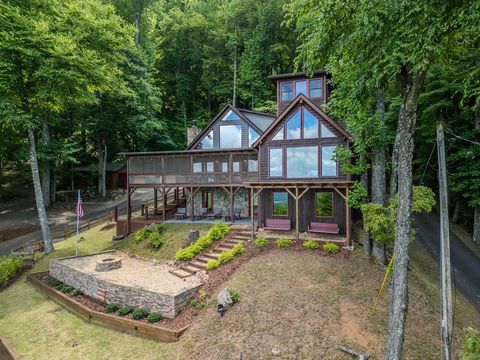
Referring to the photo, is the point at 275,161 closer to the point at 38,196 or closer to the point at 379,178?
the point at 379,178

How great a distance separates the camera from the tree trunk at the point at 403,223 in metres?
6.68

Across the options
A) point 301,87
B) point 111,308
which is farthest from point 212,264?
point 301,87

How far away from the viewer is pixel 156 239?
17.8m

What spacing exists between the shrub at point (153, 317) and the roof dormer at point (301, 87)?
14.0 meters

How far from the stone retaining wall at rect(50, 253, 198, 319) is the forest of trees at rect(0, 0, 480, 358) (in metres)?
7.37

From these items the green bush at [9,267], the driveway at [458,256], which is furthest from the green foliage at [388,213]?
the green bush at [9,267]

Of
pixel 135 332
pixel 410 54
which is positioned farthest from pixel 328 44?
pixel 135 332

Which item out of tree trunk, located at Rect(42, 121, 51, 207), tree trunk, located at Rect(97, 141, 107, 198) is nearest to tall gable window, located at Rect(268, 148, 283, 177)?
tree trunk, located at Rect(42, 121, 51, 207)

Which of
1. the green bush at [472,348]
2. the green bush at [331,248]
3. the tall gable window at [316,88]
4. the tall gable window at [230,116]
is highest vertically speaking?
the tall gable window at [316,88]

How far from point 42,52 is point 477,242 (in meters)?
28.0

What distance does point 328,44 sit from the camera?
8.70m

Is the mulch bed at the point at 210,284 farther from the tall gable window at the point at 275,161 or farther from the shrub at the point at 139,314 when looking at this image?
the tall gable window at the point at 275,161

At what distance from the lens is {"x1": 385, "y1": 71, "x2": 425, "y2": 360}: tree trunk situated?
21.9 feet

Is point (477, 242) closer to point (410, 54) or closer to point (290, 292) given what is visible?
point (290, 292)
